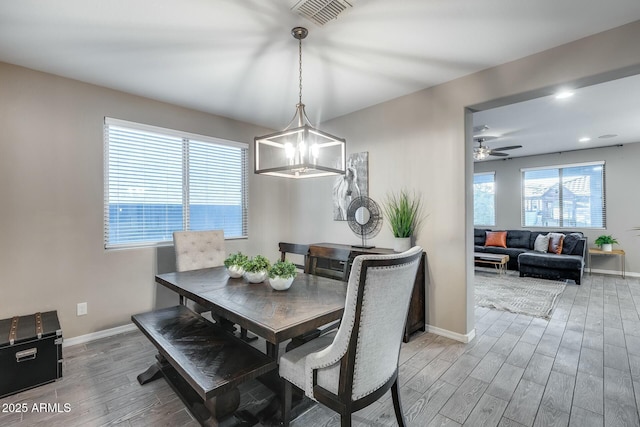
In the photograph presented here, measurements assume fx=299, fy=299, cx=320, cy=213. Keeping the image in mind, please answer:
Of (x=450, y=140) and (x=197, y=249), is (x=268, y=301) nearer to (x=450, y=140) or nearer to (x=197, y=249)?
(x=197, y=249)

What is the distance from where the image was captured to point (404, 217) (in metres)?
3.19

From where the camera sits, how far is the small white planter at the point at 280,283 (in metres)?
2.08

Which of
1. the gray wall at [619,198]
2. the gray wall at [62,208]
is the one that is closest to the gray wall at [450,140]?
the gray wall at [62,208]

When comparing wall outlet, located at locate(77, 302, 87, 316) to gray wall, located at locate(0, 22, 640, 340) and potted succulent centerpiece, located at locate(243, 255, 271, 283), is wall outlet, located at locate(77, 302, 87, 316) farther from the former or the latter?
potted succulent centerpiece, located at locate(243, 255, 271, 283)

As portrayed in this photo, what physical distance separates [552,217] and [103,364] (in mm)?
8223

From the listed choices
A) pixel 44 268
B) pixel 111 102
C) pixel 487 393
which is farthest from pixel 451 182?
pixel 44 268

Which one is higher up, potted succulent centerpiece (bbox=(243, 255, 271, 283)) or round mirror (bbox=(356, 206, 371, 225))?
round mirror (bbox=(356, 206, 371, 225))

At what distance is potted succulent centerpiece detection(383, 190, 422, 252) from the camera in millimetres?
3172

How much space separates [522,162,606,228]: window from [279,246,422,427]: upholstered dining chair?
6.88 metres

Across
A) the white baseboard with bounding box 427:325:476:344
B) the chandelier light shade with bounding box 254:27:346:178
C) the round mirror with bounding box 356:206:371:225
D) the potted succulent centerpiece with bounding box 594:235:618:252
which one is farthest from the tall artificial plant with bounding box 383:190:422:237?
the potted succulent centerpiece with bounding box 594:235:618:252

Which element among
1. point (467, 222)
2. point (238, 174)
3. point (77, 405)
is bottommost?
point (77, 405)

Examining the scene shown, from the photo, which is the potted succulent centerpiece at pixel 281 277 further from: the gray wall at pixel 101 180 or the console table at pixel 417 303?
the gray wall at pixel 101 180

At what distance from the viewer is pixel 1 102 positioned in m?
2.59

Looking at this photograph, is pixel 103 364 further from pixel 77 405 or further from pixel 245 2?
pixel 245 2
